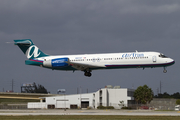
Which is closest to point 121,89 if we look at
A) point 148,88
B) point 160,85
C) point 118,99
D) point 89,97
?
point 118,99

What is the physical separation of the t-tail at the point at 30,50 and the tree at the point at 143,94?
45225 mm

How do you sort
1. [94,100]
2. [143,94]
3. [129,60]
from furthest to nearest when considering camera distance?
[143,94]
[94,100]
[129,60]

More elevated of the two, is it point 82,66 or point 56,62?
point 56,62

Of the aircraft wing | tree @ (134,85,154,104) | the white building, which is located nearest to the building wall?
the white building

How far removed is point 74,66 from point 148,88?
169 feet

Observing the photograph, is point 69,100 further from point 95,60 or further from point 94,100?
point 95,60

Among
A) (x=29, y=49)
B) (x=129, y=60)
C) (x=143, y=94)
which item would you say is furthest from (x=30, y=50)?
(x=143, y=94)

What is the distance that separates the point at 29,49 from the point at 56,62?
968 cm

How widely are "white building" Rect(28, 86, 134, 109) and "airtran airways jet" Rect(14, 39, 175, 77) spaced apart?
1183 inches

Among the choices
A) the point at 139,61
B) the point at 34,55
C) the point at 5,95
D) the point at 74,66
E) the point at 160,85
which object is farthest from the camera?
the point at 160,85

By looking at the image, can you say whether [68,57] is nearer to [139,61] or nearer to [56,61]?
[56,61]

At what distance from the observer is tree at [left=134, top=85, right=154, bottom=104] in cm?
9935

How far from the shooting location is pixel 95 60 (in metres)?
58.2

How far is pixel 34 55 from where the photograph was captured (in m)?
65.2
